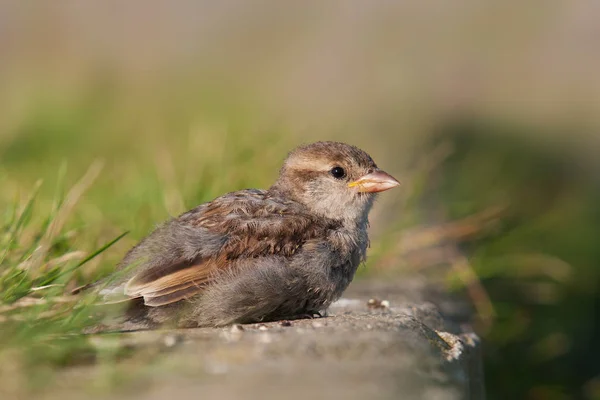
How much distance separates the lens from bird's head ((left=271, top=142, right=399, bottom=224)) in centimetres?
511

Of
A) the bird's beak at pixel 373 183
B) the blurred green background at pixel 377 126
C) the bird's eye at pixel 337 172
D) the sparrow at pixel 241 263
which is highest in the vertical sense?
the bird's eye at pixel 337 172

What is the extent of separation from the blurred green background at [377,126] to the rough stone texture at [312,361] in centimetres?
102

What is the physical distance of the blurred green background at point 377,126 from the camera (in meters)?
6.62

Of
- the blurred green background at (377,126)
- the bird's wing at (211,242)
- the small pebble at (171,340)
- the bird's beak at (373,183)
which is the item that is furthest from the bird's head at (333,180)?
the small pebble at (171,340)

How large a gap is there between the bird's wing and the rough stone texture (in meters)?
0.30

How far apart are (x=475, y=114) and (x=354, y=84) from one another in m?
1.80

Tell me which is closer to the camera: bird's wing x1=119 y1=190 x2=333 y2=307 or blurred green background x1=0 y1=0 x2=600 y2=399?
bird's wing x1=119 y1=190 x2=333 y2=307

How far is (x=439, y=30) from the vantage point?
16.5m

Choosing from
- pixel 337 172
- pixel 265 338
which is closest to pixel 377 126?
pixel 337 172

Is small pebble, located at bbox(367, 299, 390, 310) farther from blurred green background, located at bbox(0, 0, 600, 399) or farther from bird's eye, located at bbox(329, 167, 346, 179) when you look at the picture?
blurred green background, located at bbox(0, 0, 600, 399)

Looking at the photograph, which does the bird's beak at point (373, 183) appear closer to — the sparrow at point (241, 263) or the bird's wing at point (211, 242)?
Result: the sparrow at point (241, 263)

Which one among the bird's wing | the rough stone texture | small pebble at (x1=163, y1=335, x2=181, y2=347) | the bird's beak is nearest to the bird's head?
the bird's beak

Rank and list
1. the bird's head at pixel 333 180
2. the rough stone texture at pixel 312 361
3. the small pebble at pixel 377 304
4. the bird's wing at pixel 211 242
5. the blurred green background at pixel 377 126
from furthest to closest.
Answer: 1. the blurred green background at pixel 377 126
2. the bird's head at pixel 333 180
3. the small pebble at pixel 377 304
4. the bird's wing at pixel 211 242
5. the rough stone texture at pixel 312 361

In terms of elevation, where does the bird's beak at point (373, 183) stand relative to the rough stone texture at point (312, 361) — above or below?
above
